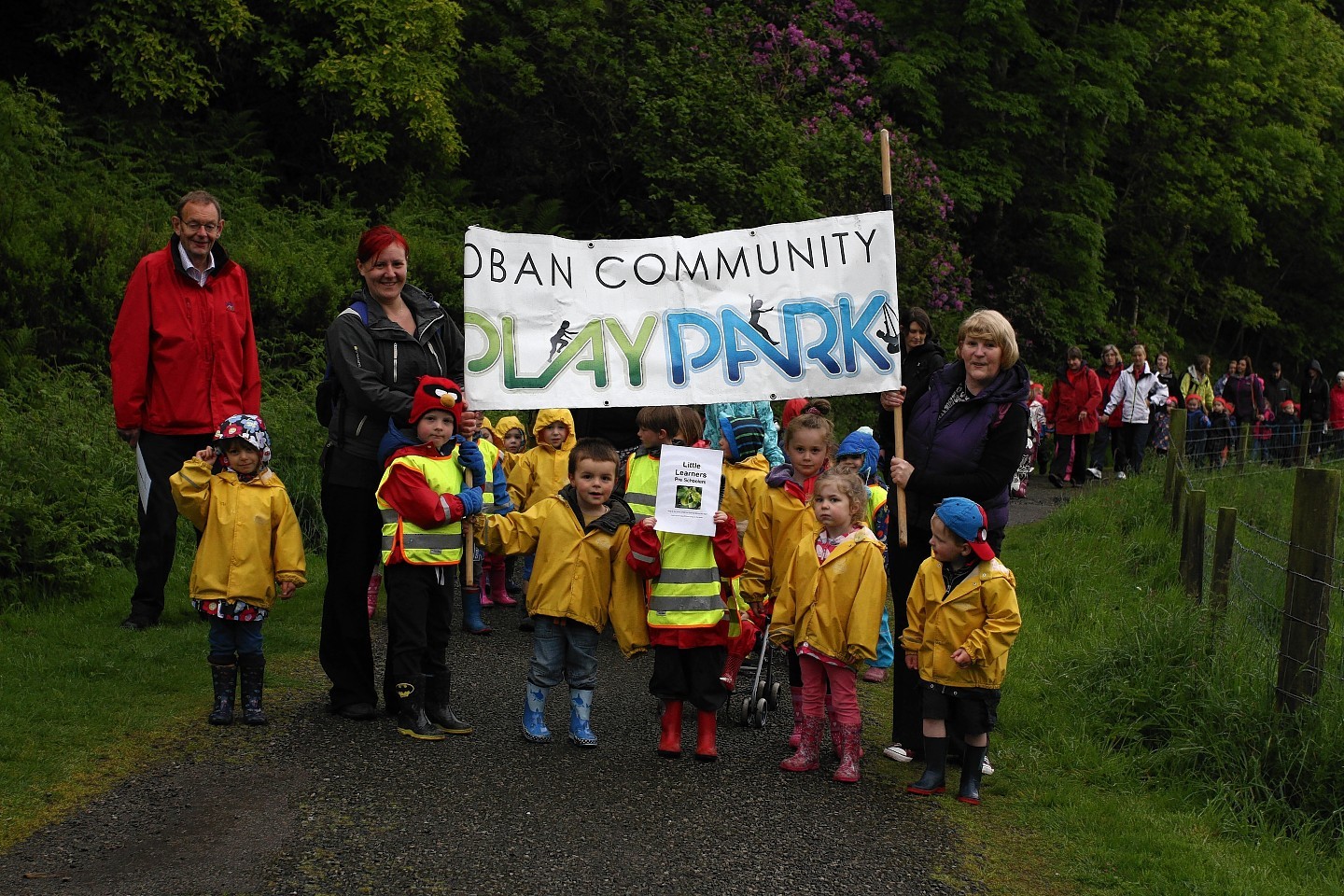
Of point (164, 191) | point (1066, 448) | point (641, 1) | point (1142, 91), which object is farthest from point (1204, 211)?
point (164, 191)

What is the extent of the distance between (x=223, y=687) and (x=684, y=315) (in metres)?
2.78

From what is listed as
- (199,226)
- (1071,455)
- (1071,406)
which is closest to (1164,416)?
(1071,455)

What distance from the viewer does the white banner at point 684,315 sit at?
6602mm

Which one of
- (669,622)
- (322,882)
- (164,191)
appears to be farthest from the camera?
(164,191)

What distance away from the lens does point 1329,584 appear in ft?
21.1

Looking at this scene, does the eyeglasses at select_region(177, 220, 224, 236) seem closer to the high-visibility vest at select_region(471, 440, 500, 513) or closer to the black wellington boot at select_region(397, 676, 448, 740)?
the high-visibility vest at select_region(471, 440, 500, 513)

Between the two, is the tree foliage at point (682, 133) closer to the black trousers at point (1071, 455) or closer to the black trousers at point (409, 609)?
the black trousers at point (1071, 455)

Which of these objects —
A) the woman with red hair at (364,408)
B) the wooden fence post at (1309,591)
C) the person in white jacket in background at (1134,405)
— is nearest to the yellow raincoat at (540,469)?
the woman with red hair at (364,408)

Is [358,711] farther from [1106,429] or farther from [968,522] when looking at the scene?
[1106,429]

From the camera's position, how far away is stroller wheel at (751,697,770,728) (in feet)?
23.1

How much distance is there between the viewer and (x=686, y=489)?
6195mm

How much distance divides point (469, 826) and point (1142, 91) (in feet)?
92.7

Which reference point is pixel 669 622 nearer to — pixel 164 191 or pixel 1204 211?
pixel 164 191

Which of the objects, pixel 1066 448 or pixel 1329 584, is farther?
pixel 1066 448
